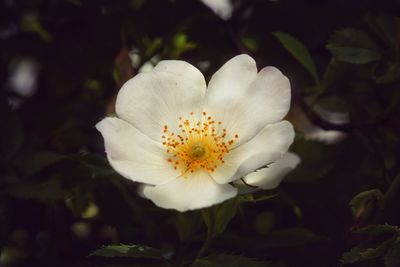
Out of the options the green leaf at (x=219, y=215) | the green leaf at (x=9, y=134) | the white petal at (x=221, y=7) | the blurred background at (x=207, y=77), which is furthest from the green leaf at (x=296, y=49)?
the green leaf at (x=9, y=134)

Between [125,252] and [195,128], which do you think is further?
[195,128]

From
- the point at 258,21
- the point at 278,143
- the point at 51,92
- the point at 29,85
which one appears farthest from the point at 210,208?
the point at 29,85

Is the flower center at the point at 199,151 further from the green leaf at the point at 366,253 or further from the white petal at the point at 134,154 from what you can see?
the green leaf at the point at 366,253

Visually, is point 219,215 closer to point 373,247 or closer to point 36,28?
point 373,247

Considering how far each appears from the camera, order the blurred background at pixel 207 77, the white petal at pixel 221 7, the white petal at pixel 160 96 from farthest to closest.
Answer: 1. the white petal at pixel 221 7
2. the blurred background at pixel 207 77
3. the white petal at pixel 160 96

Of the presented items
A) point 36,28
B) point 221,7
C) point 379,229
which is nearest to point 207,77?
point 221,7

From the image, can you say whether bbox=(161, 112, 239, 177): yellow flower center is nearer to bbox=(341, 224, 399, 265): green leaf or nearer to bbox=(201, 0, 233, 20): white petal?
bbox=(341, 224, 399, 265): green leaf

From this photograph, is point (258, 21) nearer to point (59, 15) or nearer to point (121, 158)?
point (59, 15)

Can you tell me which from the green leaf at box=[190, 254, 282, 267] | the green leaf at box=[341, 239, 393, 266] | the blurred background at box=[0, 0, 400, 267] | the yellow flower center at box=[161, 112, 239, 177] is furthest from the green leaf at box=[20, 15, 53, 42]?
the green leaf at box=[341, 239, 393, 266]
